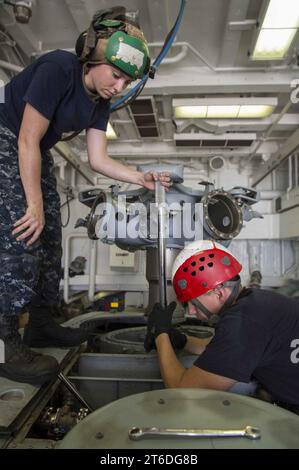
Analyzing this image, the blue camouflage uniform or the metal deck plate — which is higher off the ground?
the blue camouflage uniform

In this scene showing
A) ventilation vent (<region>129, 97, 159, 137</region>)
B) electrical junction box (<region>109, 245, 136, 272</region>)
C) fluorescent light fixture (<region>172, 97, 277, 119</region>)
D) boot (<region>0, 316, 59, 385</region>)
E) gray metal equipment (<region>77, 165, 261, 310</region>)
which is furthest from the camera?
electrical junction box (<region>109, 245, 136, 272</region>)

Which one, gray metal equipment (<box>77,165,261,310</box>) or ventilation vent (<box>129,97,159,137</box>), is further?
ventilation vent (<box>129,97,159,137</box>)

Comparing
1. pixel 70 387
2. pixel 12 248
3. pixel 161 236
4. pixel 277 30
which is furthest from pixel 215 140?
pixel 70 387

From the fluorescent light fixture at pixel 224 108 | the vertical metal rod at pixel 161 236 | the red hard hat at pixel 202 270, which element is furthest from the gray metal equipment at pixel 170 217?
the fluorescent light fixture at pixel 224 108

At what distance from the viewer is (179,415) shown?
82 centimetres

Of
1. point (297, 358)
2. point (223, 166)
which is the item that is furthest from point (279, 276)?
point (297, 358)

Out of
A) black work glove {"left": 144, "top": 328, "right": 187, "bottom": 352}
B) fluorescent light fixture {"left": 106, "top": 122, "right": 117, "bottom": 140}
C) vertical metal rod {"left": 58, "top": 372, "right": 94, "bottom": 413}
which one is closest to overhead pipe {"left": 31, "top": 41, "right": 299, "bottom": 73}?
fluorescent light fixture {"left": 106, "top": 122, "right": 117, "bottom": 140}

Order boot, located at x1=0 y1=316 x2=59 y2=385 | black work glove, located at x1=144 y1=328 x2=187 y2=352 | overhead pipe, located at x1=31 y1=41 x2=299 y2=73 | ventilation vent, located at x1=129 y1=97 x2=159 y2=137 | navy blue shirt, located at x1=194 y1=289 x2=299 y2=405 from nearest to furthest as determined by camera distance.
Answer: navy blue shirt, located at x1=194 y1=289 x2=299 y2=405
boot, located at x1=0 y1=316 x2=59 y2=385
black work glove, located at x1=144 y1=328 x2=187 y2=352
overhead pipe, located at x1=31 y1=41 x2=299 y2=73
ventilation vent, located at x1=129 y1=97 x2=159 y2=137

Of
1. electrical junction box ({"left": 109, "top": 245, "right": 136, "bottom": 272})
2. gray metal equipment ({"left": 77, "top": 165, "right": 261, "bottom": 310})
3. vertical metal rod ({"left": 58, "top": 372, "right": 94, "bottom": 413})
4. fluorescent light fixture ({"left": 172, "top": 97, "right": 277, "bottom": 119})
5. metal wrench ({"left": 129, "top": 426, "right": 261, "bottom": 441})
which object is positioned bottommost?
vertical metal rod ({"left": 58, "top": 372, "right": 94, "bottom": 413})

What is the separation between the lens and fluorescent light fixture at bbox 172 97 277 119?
2922 millimetres

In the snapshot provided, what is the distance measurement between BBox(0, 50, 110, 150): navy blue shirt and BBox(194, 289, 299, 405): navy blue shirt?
967 mm

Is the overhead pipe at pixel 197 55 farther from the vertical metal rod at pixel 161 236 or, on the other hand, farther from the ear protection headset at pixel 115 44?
the vertical metal rod at pixel 161 236

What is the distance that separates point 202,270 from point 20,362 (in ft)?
2.38

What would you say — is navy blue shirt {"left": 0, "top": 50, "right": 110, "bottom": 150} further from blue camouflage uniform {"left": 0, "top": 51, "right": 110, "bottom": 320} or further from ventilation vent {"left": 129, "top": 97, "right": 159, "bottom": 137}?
ventilation vent {"left": 129, "top": 97, "right": 159, "bottom": 137}
